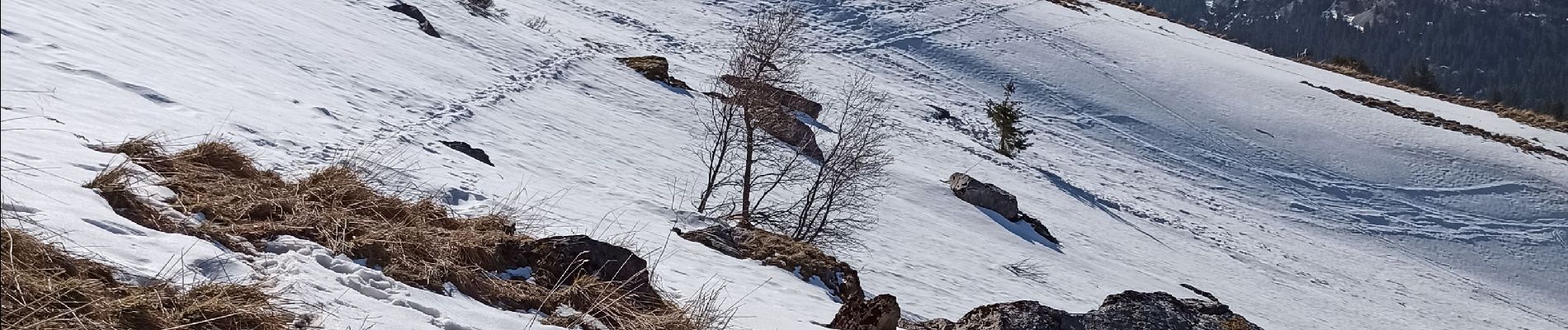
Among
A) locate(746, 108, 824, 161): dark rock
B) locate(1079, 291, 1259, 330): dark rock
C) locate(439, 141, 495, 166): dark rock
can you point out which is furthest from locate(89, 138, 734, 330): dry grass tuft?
locate(746, 108, 824, 161): dark rock

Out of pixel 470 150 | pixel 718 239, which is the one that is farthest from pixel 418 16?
pixel 718 239

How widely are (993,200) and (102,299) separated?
1437 centimetres

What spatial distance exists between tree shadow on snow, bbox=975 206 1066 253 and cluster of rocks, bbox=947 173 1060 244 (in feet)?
0.28

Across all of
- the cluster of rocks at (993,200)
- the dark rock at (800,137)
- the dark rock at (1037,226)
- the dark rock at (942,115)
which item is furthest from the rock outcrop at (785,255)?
the dark rock at (942,115)

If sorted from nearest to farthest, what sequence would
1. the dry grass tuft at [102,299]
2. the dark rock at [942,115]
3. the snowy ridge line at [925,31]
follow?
the dry grass tuft at [102,299]
the dark rock at [942,115]
the snowy ridge line at [925,31]

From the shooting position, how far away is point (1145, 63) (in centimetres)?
2925

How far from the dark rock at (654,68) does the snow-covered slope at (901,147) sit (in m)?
0.50

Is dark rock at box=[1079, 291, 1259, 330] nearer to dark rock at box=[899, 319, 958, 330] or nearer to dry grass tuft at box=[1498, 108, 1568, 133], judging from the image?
dark rock at box=[899, 319, 958, 330]

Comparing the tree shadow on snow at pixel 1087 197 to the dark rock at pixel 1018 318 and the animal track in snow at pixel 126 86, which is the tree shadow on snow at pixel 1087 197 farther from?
the animal track in snow at pixel 126 86

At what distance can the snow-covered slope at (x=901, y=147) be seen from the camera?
597 cm

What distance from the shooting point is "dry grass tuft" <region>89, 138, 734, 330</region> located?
13.5 feet

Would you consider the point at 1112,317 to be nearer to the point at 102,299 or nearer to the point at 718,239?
the point at 718,239

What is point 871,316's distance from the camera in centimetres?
531

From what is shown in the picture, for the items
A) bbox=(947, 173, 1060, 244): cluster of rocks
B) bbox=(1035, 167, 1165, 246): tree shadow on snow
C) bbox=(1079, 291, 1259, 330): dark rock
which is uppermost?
bbox=(1079, 291, 1259, 330): dark rock
